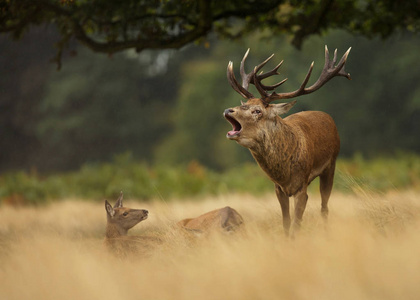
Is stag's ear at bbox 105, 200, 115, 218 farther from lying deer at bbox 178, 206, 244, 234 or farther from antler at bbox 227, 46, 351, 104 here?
antler at bbox 227, 46, 351, 104

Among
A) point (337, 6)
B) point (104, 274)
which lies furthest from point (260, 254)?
point (337, 6)

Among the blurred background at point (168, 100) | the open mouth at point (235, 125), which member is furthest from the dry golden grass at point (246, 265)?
the blurred background at point (168, 100)

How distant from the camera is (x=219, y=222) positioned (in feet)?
20.1

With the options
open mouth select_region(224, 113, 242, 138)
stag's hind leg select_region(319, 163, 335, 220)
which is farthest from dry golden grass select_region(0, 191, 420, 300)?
open mouth select_region(224, 113, 242, 138)

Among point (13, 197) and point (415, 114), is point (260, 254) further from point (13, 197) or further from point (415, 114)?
point (415, 114)

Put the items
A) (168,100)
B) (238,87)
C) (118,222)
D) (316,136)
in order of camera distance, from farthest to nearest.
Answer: (168,100) < (118,222) < (316,136) < (238,87)

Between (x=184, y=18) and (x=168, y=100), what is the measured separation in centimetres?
2770

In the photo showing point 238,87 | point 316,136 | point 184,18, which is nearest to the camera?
point 238,87

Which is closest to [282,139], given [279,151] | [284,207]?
[279,151]

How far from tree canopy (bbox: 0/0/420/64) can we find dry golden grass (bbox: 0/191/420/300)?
12.1 feet

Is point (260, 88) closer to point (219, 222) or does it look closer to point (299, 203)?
point (299, 203)

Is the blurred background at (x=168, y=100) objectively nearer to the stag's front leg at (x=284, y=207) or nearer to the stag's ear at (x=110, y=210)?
the stag's ear at (x=110, y=210)

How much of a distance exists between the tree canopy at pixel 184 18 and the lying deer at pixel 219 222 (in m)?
3.50

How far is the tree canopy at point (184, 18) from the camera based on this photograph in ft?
30.0
